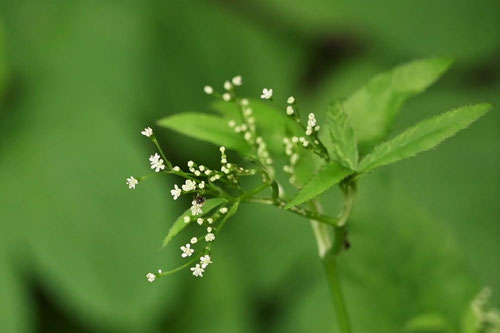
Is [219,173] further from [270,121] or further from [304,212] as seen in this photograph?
[270,121]

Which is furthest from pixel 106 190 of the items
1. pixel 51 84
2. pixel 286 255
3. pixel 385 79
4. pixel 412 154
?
pixel 412 154

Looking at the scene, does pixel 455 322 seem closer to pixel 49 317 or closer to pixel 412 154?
pixel 412 154

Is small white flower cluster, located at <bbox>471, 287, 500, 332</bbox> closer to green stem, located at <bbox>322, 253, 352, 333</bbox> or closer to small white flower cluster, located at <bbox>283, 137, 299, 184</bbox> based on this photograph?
green stem, located at <bbox>322, 253, 352, 333</bbox>

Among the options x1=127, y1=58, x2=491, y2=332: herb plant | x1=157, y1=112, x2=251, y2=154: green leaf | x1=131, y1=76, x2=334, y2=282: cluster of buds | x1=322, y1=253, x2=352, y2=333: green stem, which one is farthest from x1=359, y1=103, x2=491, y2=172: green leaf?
x1=157, y1=112, x2=251, y2=154: green leaf

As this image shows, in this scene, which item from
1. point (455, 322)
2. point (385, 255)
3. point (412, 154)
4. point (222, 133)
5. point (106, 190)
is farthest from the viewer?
point (106, 190)

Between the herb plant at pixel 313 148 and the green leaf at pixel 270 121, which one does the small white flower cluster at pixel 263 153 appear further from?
the green leaf at pixel 270 121

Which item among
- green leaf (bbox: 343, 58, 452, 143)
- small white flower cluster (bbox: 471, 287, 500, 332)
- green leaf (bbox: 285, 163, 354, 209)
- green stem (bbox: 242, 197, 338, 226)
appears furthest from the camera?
small white flower cluster (bbox: 471, 287, 500, 332)

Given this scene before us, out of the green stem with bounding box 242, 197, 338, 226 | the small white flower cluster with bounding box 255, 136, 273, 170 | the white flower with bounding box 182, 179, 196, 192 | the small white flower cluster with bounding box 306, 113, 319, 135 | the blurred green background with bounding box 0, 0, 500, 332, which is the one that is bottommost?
the green stem with bounding box 242, 197, 338, 226

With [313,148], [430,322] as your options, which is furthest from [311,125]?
[430,322]
